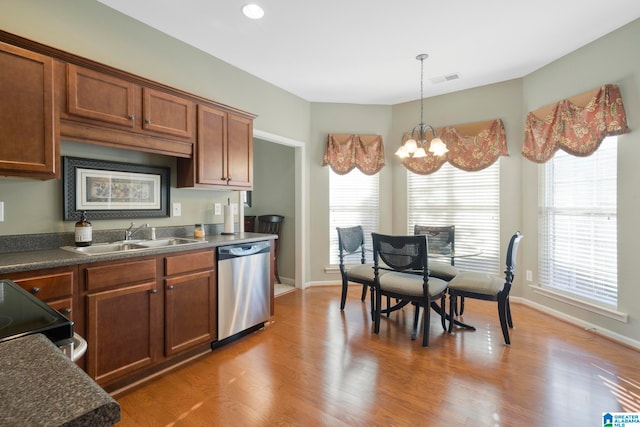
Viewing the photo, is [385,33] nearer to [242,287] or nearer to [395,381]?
[242,287]

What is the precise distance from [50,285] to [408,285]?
257 cm

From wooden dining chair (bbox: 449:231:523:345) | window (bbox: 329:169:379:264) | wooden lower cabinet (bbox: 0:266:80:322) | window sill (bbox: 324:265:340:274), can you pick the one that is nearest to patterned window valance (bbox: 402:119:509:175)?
window (bbox: 329:169:379:264)

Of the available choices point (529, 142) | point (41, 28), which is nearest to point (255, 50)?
point (41, 28)

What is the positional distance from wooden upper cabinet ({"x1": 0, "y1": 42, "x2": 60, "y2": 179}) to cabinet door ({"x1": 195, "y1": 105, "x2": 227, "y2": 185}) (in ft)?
3.35

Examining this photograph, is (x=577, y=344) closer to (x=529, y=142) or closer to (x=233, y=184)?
(x=529, y=142)

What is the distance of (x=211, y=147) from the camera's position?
284 cm

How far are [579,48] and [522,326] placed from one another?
289cm

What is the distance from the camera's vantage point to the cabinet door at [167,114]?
237 centimetres

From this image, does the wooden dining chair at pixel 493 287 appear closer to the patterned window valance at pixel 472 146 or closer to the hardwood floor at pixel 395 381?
the hardwood floor at pixel 395 381

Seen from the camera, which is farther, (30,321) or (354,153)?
(354,153)


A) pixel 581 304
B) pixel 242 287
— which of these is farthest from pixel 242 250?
pixel 581 304

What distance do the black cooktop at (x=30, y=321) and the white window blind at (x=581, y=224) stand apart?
4021 mm

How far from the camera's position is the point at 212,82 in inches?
127

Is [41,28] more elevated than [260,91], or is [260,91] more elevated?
[260,91]
